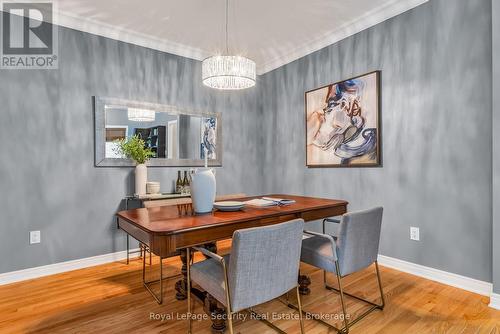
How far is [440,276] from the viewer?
2.47m

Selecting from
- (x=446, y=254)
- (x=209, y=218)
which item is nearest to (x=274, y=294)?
(x=209, y=218)

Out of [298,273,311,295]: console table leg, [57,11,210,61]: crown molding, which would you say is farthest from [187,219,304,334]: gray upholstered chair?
[57,11,210,61]: crown molding

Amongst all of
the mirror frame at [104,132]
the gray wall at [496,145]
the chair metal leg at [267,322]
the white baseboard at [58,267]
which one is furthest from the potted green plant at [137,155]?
the gray wall at [496,145]

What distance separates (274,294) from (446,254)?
6.07ft

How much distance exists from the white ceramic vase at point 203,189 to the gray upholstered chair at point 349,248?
68 centimetres

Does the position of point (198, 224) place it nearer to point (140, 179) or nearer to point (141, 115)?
point (140, 179)

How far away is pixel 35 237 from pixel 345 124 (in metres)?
3.42

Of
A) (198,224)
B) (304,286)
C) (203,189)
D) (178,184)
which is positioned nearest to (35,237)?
(178,184)

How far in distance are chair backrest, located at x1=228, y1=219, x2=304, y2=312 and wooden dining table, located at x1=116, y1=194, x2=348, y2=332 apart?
272 mm

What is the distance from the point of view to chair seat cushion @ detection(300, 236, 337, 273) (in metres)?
1.82

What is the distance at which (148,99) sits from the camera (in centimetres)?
339

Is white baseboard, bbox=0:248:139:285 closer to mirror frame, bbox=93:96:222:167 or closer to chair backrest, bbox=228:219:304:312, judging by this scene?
mirror frame, bbox=93:96:222:167

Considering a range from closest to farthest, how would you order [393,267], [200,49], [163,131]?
[393,267] → [163,131] → [200,49]

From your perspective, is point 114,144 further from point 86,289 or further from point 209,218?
point 209,218
